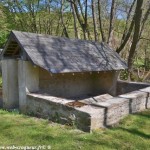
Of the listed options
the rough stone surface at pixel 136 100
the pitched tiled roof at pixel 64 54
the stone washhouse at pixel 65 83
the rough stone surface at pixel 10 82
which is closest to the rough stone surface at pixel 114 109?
the stone washhouse at pixel 65 83

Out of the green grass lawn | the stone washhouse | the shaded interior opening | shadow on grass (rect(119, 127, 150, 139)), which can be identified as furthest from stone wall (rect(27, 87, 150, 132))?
the shaded interior opening

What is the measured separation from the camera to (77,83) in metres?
12.9

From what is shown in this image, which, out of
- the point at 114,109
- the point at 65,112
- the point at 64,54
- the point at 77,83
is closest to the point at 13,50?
the point at 64,54

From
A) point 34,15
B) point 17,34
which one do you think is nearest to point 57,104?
point 17,34

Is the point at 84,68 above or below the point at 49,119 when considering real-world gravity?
above

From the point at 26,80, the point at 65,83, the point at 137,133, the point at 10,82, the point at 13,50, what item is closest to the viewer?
the point at 137,133

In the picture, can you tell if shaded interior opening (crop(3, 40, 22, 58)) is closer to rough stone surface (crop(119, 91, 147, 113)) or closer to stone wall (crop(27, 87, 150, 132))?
stone wall (crop(27, 87, 150, 132))

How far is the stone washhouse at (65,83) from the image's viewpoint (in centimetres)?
855

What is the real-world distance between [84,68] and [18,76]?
2.82 m

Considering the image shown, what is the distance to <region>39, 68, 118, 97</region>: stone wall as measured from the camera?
11.3 metres

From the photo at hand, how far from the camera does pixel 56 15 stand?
25.5 m

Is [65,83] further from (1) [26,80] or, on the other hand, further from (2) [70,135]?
(2) [70,135]

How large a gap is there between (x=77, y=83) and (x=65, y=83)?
2.97ft

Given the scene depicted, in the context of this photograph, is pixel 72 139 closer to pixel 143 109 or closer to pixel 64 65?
pixel 64 65
